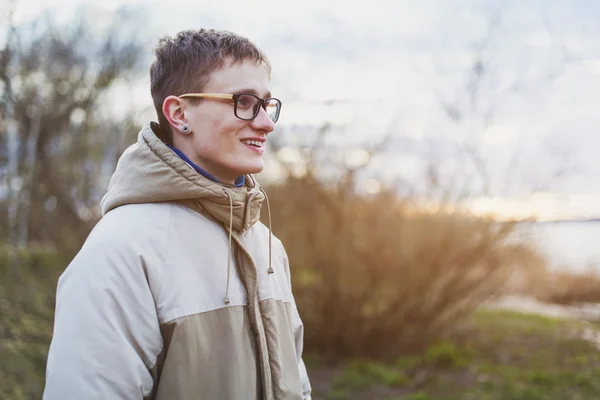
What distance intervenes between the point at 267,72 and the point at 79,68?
384 inches

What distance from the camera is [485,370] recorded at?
6594mm

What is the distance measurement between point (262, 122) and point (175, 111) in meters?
0.27

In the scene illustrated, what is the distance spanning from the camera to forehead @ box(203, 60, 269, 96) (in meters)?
1.89

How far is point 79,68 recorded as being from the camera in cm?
1085

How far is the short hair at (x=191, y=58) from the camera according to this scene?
6.28 ft

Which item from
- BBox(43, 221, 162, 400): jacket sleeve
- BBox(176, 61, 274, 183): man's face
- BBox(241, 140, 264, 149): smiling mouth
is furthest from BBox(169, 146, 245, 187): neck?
BBox(43, 221, 162, 400): jacket sleeve

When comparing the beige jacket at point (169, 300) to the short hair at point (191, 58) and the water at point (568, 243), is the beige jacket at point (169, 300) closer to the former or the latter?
the short hair at point (191, 58)

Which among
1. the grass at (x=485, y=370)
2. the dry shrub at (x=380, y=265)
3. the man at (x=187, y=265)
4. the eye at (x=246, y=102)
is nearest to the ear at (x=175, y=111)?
the man at (x=187, y=265)

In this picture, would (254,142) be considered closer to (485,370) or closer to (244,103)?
(244,103)

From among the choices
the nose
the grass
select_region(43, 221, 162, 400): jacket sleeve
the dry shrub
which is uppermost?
the nose

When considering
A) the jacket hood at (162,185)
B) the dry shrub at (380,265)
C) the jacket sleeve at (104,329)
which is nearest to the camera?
the jacket sleeve at (104,329)

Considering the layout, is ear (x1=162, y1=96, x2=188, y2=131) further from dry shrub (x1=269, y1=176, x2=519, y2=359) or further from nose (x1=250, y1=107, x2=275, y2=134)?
dry shrub (x1=269, y1=176, x2=519, y2=359)

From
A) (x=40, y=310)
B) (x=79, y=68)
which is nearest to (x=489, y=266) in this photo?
(x=40, y=310)

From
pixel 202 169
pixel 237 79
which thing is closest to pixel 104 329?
pixel 202 169
